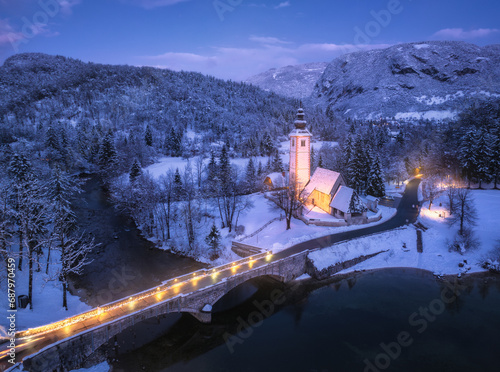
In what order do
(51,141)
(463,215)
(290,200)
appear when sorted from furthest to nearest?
1. (51,141)
2. (290,200)
3. (463,215)

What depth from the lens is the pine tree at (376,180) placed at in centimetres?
5528

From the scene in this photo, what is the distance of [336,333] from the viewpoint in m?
25.4

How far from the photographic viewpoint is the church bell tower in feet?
154

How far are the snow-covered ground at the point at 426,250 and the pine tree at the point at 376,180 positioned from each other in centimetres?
1171

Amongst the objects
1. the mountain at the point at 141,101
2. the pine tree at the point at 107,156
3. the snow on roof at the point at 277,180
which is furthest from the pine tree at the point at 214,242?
the mountain at the point at 141,101

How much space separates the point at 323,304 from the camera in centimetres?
2977

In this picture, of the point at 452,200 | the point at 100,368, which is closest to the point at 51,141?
the point at 100,368

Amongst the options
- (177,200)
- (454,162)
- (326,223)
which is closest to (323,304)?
(326,223)

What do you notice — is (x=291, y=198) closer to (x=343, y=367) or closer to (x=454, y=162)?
(x=343, y=367)

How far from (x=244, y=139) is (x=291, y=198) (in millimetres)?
81948

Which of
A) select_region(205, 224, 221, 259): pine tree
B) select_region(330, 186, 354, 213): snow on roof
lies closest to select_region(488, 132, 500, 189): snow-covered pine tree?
select_region(330, 186, 354, 213): snow on roof

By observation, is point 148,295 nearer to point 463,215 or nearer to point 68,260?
point 68,260

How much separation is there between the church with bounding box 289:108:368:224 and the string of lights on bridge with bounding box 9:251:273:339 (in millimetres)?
13784

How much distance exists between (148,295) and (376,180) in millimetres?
44517
